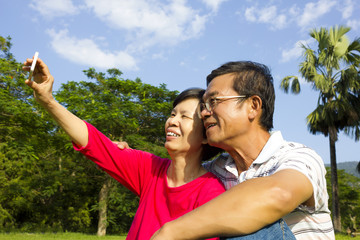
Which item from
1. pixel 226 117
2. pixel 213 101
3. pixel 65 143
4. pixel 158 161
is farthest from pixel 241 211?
pixel 65 143

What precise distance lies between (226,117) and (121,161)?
0.80 meters

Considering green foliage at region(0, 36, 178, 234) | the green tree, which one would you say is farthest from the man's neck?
the green tree

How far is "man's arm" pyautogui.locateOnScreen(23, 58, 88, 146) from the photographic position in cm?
192

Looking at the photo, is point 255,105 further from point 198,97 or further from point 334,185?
point 334,185

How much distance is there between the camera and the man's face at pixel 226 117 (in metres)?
1.79

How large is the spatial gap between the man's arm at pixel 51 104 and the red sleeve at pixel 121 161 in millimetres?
53

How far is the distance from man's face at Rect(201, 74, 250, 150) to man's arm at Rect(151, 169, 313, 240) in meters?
0.74

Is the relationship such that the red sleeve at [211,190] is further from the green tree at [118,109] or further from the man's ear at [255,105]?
the green tree at [118,109]

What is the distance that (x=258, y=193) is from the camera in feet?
3.25

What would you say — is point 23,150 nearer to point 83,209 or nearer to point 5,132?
point 5,132

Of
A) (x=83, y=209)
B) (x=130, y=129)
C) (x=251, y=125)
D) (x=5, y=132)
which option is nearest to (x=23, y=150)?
(x=5, y=132)

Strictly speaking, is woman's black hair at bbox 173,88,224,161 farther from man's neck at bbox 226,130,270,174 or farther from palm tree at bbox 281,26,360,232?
palm tree at bbox 281,26,360,232

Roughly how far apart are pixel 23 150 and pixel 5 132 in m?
2.40

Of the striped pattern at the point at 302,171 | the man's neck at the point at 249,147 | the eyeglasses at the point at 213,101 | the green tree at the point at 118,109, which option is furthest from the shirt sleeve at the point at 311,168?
the green tree at the point at 118,109
